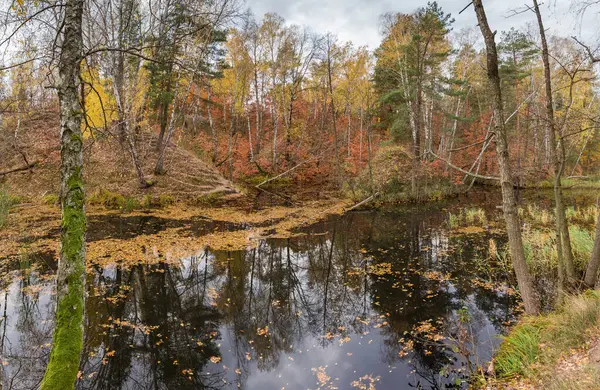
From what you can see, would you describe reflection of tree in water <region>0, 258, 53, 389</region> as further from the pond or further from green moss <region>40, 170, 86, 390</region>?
green moss <region>40, 170, 86, 390</region>

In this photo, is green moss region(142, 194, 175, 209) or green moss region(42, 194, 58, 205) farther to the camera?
green moss region(142, 194, 175, 209)

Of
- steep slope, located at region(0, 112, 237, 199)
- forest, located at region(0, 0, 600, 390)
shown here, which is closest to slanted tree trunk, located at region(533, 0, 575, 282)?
forest, located at region(0, 0, 600, 390)

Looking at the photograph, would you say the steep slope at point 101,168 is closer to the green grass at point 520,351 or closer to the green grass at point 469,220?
the green grass at point 469,220

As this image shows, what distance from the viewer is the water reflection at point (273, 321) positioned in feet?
16.1

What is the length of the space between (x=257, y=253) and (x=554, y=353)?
764 cm

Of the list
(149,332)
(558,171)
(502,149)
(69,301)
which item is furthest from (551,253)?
(69,301)

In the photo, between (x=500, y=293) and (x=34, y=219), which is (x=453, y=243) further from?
(x=34, y=219)

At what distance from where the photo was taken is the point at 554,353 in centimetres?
404

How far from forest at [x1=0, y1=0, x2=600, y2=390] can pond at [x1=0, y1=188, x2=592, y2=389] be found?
0.13 ft

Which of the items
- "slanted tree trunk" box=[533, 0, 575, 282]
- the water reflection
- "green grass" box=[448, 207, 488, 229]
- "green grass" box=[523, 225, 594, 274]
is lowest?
the water reflection

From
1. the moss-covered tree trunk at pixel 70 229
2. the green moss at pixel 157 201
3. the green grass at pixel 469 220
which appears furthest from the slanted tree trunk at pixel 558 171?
the green moss at pixel 157 201

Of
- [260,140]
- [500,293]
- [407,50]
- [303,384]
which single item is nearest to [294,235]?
[500,293]

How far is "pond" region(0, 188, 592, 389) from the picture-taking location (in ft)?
16.1

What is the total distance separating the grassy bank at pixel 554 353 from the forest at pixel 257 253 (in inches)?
1.2
